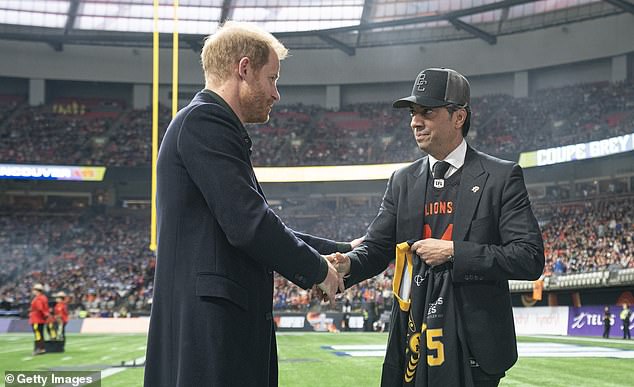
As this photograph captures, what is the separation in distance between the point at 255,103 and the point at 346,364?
1137 centimetres

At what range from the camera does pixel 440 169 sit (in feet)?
12.1

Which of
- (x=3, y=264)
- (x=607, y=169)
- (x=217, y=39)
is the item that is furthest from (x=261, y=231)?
(x=3, y=264)

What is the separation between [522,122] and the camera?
1681 inches

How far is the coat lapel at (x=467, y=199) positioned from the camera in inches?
138

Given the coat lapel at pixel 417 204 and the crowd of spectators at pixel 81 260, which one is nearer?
the coat lapel at pixel 417 204

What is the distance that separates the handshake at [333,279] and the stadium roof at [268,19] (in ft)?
127

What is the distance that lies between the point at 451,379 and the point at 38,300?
17.4 m

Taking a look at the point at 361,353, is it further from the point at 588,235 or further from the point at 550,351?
the point at 588,235

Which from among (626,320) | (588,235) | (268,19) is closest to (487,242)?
(626,320)

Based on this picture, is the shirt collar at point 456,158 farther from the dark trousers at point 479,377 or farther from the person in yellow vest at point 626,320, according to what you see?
the person in yellow vest at point 626,320

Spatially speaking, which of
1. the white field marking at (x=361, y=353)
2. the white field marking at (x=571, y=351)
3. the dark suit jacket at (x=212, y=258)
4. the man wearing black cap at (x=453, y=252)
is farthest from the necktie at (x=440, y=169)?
the white field marking at (x=361, y=353)

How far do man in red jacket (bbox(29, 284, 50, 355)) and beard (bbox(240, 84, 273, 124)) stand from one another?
52.1ft

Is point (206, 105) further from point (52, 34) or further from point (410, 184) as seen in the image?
point (52, 34)

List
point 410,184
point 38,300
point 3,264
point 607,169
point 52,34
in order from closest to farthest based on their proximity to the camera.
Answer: point 410,184
point 38,300
point 607,169
point 3,264
point 52,34
